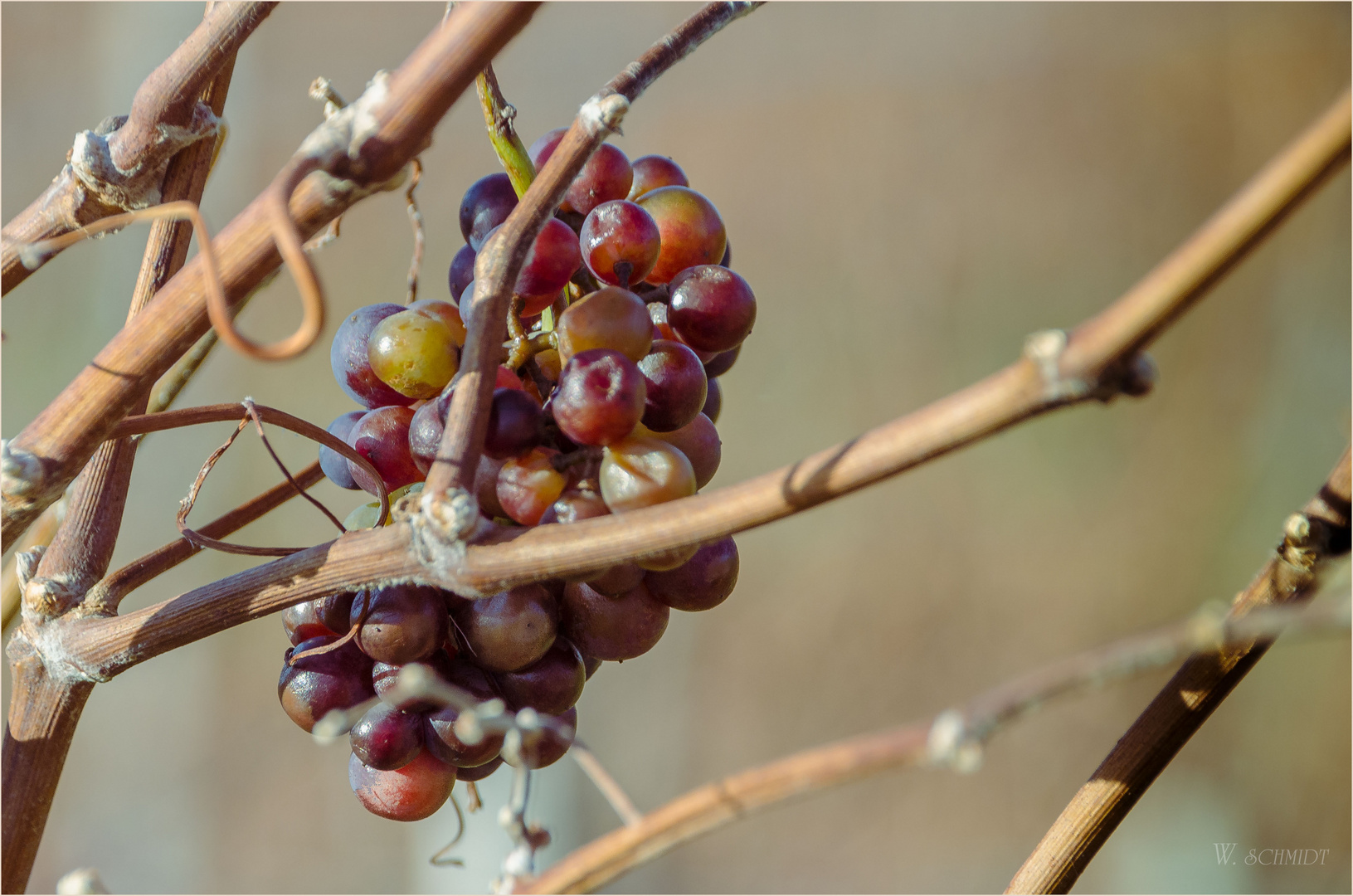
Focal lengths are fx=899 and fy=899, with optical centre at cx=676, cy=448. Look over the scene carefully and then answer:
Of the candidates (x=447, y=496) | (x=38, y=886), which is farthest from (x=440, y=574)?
(x=38, y=886)

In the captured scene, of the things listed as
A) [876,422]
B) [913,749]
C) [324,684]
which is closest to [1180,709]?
[913,749]

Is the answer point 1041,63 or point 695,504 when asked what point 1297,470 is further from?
point 695,504

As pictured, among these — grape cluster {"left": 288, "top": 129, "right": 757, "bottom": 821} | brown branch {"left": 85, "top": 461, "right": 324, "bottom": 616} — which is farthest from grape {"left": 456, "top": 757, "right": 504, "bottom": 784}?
brown branch {"left": 85, "top": 461, "right": 324, "bottom": 616}

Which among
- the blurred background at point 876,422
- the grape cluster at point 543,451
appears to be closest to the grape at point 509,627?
the grape cluster at point 543,451

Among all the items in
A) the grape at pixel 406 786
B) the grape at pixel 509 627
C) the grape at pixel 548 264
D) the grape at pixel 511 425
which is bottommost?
the grape at pixel 406 786

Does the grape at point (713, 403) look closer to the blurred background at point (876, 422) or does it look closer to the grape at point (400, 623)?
the grape at point (400, 623)

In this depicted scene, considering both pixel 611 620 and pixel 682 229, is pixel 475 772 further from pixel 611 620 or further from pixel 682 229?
pixel 682 229
